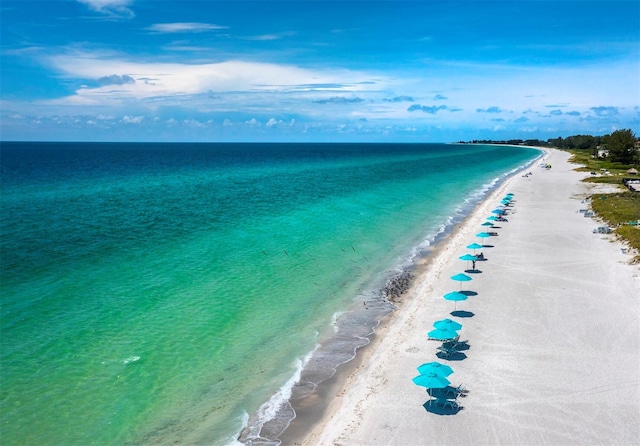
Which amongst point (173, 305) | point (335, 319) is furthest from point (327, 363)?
point (173, 305)

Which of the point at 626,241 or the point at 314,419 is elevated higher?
the point at 626,241

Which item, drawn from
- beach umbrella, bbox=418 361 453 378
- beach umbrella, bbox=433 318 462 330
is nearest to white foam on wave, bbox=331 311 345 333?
beach umbrella, bbox=433 318 462 330

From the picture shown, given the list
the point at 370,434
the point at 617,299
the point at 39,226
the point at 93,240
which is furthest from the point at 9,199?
the point at 617,299

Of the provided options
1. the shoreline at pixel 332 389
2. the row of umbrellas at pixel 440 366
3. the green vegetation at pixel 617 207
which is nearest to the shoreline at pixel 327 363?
the shoreline at pixel 332 389

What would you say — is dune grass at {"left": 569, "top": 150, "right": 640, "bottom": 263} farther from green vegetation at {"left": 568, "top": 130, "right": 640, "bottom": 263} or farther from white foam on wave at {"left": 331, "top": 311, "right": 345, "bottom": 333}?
white foam on wave at {"left": 331, "top": 311, "right": 345, "bottom": 333}

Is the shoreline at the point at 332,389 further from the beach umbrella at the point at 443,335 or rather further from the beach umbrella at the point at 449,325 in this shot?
the beach umbrella at the point at 449,325

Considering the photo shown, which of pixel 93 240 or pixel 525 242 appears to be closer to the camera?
pixel 525 242

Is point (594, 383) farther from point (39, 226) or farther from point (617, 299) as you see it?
point (39, 226)
